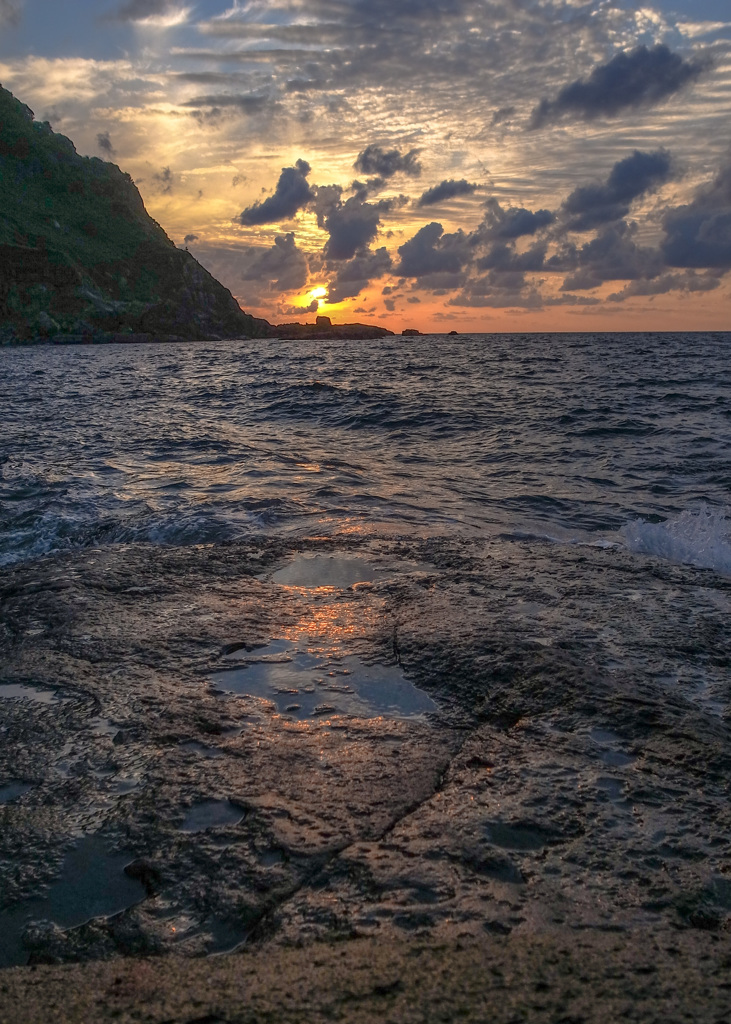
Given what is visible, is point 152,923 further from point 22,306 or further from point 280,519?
point 22,306

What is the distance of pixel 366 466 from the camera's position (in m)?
11.1

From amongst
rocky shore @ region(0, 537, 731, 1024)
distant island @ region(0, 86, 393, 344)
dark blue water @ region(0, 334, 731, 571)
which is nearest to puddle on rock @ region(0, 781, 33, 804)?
rocky shore @ region(0, 537, 731, 1024)

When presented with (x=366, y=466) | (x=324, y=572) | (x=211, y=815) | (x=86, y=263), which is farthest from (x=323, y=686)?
(x=86, y=263)

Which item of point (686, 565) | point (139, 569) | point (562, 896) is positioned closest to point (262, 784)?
point (562, 896)

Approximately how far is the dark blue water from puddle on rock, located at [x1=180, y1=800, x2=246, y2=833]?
432 cm

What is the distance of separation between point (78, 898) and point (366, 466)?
928 centimetres

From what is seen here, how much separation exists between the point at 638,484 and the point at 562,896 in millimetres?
9016

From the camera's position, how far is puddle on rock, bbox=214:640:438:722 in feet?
10.7

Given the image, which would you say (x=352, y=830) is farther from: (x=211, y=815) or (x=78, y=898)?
(x=78, y=898)

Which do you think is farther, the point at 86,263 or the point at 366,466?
the point at 86,263

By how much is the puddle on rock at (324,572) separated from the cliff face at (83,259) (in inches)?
4512

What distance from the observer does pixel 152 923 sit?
1.95 metres

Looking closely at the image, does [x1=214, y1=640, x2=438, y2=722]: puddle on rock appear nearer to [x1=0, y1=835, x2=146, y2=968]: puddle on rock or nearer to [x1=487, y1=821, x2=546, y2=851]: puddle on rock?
[x1=487, y1=821, x2=546, y2=851]: puddle on rock

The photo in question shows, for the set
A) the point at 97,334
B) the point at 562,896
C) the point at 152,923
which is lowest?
the point at 152,923
